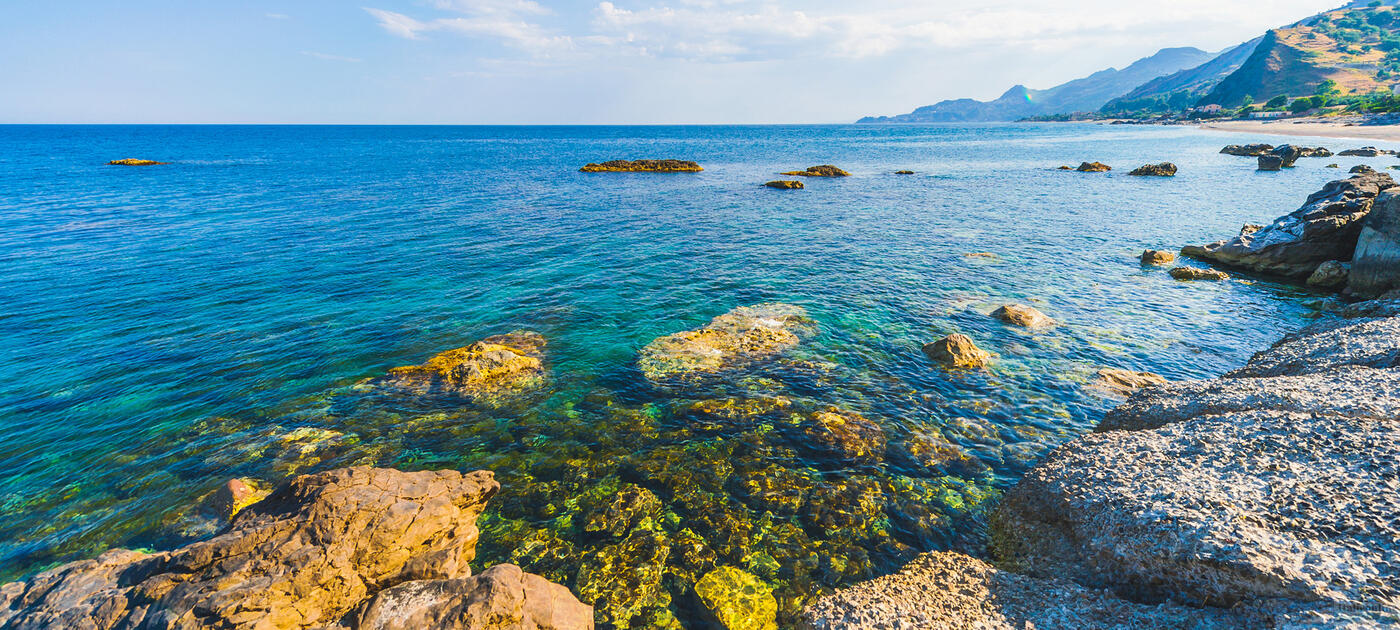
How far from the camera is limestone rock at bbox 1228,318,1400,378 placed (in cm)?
1488

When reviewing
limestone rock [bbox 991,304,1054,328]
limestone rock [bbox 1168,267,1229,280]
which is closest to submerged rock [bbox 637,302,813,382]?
limestone rock [bbox 991,304,1054,328]

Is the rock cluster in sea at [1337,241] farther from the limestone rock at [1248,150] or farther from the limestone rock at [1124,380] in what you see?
the limestone rock at [1248,150]

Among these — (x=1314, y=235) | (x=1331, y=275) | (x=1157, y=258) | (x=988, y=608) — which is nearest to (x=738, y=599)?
(x=988, y=608)

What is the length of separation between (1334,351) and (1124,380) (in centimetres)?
541

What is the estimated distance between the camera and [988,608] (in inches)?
352

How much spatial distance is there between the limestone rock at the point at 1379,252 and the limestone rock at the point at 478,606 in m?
37.2

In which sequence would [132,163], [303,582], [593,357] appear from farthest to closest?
[132,163]
[593,357]
[303,582]

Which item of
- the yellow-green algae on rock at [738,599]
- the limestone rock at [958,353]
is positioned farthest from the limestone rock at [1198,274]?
the yellow-green algae on rock at [738,599]

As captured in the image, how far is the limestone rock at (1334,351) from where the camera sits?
14881mm

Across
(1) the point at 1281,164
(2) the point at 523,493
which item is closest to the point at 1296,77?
(1) the point at 1281,164

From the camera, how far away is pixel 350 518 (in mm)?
9977

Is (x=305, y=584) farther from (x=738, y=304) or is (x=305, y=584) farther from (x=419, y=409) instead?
(x=738, y=304)

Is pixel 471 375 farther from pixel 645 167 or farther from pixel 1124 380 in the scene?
pixel 645 167

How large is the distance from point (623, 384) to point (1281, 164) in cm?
10414
